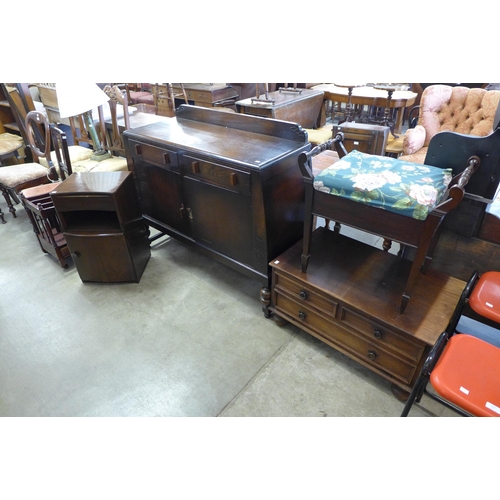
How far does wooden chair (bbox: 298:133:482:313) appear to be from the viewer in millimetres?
1150

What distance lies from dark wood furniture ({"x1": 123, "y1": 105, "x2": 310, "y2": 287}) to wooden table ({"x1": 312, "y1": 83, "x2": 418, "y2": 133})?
8.14ft

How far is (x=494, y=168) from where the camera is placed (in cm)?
132

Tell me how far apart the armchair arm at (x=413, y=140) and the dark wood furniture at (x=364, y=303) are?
1.31m

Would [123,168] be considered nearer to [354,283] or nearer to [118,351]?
[118,351]

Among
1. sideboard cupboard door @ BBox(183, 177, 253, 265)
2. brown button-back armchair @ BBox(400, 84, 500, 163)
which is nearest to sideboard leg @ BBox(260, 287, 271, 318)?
sideboard cupboard door @ BBox(183, 177, 253, 265)

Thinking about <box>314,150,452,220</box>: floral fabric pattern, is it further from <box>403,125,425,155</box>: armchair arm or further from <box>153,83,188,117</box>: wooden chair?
<box>153,83,188,117</box>: wooden chair

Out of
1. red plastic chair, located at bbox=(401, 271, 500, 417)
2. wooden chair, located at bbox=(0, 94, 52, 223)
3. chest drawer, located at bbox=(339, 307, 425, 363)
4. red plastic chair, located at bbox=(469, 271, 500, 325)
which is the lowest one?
chest drawer, located at bbox=(339, 307, 425, 363)

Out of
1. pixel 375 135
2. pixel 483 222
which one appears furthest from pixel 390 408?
pixel 375 135

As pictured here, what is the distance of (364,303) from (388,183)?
1.74ft

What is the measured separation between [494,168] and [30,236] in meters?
3.18

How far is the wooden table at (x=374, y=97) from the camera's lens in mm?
3740

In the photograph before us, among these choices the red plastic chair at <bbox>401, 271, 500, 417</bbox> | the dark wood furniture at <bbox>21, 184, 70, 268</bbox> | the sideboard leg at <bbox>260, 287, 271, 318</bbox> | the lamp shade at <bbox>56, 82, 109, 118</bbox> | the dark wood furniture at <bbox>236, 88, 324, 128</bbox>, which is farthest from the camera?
the dark wood furniture at <bbox>236, 88, 324, 128</bbox>

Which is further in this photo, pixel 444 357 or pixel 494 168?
pixel 494 168

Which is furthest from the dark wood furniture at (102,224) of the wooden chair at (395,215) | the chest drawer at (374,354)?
the chest drawer at (374,354)
